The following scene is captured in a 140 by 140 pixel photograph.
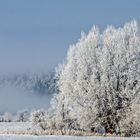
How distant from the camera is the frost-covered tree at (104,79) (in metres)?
58.1

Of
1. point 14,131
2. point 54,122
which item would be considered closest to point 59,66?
point 54,122

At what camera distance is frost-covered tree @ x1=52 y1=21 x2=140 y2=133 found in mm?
58125

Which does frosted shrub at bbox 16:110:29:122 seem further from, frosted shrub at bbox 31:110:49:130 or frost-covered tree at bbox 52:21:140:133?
frost-covered tree at bbox 52:21:140:133

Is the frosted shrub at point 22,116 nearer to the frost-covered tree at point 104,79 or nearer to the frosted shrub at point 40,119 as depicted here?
the frosted shrub at point 40,119

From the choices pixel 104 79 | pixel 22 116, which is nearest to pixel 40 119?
pixel 104 79

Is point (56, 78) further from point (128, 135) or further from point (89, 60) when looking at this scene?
point (128, 135)

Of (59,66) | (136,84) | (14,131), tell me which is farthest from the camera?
(59,66)

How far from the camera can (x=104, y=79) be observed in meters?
58.2

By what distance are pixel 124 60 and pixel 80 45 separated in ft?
13.6

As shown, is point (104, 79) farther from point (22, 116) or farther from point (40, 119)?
point (22, 116)

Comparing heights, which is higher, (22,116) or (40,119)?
(22,116)

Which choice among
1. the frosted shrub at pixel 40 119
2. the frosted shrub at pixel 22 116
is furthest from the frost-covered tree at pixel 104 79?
the frosted shrub at pixel 22 116

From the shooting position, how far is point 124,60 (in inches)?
2311

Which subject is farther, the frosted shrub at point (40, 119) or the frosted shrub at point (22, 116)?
the frosted shrub at point (22, 116)
